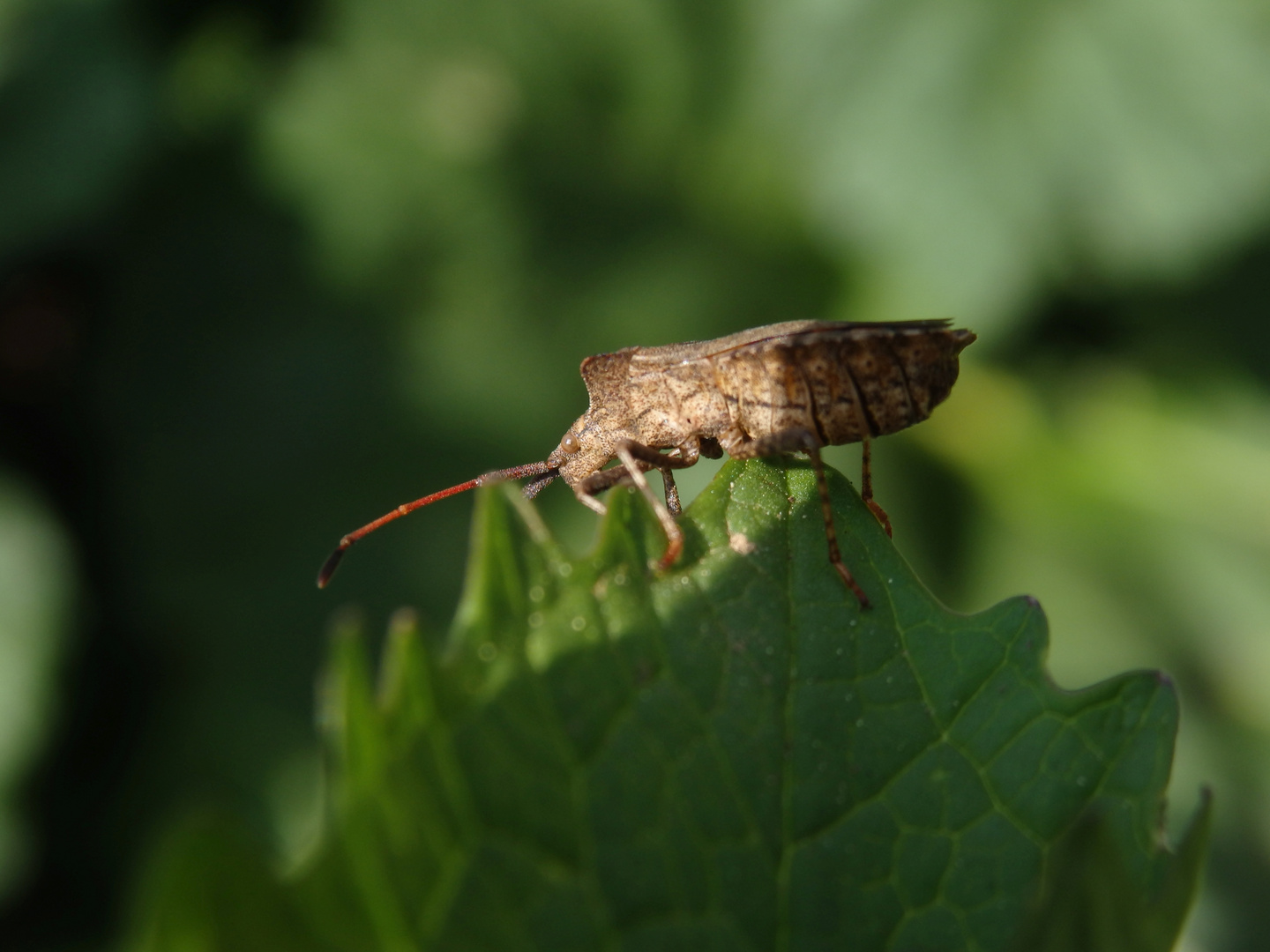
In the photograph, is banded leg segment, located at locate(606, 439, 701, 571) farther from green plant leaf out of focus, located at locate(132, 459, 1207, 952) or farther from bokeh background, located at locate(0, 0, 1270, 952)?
bokeh background, located at locate(0, 0, 1270, 952)

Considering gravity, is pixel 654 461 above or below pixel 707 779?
above

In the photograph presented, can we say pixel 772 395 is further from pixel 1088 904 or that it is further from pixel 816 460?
pixel 1088 904

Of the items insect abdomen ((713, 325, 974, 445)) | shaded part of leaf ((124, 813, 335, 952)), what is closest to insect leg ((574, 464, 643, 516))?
insect abdomen ((713, 325, 974, 445))

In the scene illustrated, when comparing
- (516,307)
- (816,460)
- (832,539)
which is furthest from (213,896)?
(516,307)

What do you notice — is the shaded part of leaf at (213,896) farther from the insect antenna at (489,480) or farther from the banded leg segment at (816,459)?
the insect antenna at (489,480)

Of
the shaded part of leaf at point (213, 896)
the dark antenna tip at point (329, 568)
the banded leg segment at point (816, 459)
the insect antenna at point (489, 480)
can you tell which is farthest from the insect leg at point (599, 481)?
the shaded part of leaf at point (213, 896)

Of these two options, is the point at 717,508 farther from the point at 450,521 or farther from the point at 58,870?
the point at 58,870
